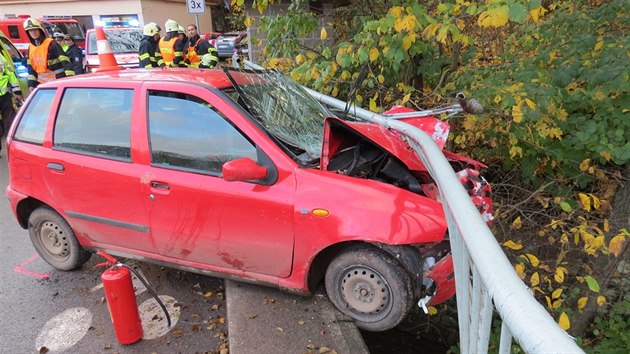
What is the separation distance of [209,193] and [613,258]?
3.35m

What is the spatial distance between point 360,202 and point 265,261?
0.81 metres

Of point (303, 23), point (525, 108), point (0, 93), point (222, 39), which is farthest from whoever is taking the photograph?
point (222, 39)

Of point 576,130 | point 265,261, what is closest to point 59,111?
point 265,261

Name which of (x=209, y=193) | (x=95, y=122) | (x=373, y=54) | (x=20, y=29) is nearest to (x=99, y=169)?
(x=95, y=122)

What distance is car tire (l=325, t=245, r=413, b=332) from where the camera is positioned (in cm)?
270

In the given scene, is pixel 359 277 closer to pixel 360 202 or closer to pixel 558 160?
pixel 360 202

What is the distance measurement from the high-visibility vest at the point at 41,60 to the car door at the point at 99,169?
6.05 m

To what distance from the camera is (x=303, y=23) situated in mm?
4512

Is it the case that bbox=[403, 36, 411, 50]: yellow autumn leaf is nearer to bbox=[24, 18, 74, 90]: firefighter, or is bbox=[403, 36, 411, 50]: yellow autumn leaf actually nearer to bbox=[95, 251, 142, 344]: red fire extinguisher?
bbox=[95, 251, 142, 344]: red fire extinguisher

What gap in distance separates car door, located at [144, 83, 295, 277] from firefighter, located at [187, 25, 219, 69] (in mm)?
5332

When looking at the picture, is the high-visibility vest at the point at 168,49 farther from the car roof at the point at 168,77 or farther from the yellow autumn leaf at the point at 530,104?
the yellow autumn leaf at the point at 530,104

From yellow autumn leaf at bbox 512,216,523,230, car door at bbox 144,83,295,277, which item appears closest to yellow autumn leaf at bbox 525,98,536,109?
yellow autumn leaf at bbox 512,216,523,230

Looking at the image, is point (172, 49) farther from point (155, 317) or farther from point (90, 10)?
point (90, 10)

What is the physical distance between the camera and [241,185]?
2.89 metres
